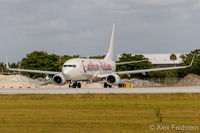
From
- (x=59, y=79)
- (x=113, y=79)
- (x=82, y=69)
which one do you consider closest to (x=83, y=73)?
(x=82, y=69)

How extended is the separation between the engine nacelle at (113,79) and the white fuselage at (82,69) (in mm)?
2823

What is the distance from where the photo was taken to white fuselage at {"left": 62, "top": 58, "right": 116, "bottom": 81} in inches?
2426

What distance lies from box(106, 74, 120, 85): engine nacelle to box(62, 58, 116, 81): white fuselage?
111 inches

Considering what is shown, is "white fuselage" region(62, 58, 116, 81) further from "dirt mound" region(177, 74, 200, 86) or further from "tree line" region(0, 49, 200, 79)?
"tree line" region(0, 49, 200, 79)

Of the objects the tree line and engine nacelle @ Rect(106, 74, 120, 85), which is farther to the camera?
the tree line

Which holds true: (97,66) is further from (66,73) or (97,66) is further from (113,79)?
(66,73)

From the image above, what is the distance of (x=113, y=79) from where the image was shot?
6469 cm

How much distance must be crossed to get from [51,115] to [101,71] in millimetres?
43606

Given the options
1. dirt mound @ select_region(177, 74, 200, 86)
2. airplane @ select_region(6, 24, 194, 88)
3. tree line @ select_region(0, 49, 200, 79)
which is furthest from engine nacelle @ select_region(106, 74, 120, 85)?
tree line @ select_region(0, 49, 200, 79)

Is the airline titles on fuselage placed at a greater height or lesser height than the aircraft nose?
greater

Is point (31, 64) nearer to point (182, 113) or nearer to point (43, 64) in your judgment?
point (43, 64)

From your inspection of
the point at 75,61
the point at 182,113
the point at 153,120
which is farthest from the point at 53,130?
the point at 75,61

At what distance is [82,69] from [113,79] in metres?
4.56

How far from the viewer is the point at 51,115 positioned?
2723 centimetres
